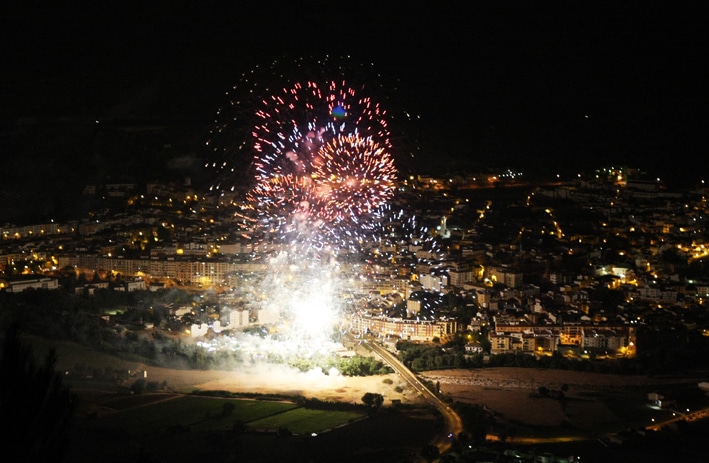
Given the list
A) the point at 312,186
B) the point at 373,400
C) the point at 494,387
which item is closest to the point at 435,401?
the point at 373,400

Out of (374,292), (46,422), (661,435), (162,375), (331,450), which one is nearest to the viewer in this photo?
(46,422)

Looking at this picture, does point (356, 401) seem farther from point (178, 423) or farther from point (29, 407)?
point (29, 407)

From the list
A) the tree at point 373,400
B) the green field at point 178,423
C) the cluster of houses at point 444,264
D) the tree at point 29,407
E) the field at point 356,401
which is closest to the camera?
the tree at point 29,407

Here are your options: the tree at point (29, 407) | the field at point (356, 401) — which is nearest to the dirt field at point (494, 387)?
the field at point (356, 401)

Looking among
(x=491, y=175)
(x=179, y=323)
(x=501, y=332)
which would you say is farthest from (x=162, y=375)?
(x=491, y=175)

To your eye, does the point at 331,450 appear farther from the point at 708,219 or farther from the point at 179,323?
the point at 708,219

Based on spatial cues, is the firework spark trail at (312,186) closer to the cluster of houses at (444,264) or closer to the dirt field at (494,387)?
the cluster of houses at (444,264)
